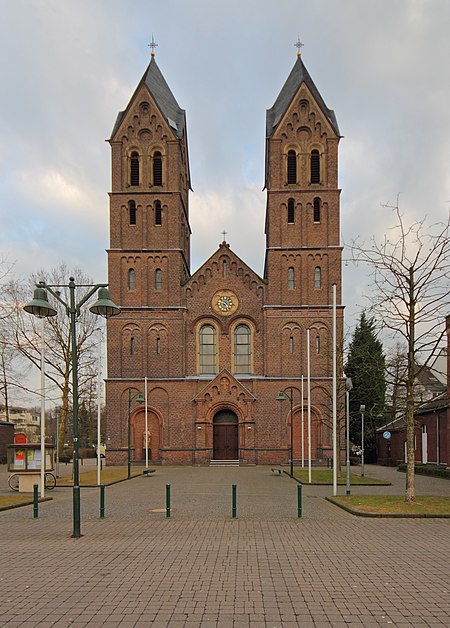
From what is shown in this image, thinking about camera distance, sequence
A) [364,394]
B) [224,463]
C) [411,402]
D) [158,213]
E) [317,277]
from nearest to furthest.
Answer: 1. [411,402]
2. [224,463]
3. [317,277]
4. [158,213]
5. [364,394]

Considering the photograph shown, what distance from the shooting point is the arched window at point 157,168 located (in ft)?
155

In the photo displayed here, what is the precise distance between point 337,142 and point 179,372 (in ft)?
69.5

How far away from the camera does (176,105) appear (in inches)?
2074

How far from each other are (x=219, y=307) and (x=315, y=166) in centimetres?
1314

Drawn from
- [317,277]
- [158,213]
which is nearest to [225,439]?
[317,277]

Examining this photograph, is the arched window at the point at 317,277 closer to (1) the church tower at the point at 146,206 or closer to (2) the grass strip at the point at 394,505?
(1) the church tower at the point at 146,206

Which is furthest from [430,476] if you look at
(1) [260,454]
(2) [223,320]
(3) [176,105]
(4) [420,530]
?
(3) [176,105]

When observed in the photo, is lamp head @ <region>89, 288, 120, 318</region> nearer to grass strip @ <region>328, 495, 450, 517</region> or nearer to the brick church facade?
grass strip @ <region>328, 495, 450, 517</region>

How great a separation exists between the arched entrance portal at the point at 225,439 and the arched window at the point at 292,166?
18233 mm

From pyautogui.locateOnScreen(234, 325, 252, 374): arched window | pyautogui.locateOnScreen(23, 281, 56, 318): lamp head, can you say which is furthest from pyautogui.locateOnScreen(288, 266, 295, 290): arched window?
pyautogui.locateOnScreen(23, 281, 56, 318): lamp head

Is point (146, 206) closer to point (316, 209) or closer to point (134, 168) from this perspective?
point (134, 168)

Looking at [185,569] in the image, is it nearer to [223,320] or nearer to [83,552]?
[83,552]

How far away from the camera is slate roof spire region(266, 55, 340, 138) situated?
46938mm

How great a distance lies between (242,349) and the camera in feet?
150
